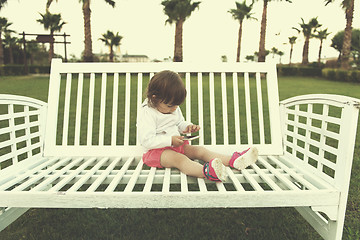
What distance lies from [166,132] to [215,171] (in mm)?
621

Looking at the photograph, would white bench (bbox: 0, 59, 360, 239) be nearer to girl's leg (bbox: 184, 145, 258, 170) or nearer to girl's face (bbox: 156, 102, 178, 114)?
girl's leg (bbox: 184, 145, 258, 170)

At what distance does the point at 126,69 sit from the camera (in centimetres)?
236

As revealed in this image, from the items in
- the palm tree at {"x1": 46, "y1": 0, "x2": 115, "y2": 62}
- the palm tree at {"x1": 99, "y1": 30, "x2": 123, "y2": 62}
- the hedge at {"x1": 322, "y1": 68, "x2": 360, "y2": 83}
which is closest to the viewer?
the palm tree at {"x1": 46, "y1": 0, "x2": 115, "y2": 62}

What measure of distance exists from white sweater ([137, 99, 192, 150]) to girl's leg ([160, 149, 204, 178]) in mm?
73

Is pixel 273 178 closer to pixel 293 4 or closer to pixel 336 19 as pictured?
pixel 336 19

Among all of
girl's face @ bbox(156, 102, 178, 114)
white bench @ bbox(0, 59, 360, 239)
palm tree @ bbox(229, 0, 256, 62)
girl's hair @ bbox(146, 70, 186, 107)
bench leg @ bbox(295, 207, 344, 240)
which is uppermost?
palm tree @ bbox(229, 0, 256, 62)

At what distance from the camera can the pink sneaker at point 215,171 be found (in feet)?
5.18

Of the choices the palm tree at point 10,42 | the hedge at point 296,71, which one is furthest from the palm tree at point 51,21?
the hedge at point 296,71

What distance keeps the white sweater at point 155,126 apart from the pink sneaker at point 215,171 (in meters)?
0.38

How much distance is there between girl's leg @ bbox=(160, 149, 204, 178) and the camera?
5.57 feet

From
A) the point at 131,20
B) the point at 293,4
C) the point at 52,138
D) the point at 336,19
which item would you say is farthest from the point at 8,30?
the point at 52,138

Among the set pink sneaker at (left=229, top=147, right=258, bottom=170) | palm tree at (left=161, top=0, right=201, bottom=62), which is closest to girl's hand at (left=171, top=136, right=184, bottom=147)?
pink sneaker at (left=229, top=147, right=258, bottom=170)

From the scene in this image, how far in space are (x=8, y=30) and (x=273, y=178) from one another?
47.2m

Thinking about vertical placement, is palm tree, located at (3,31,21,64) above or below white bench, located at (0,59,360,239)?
above
